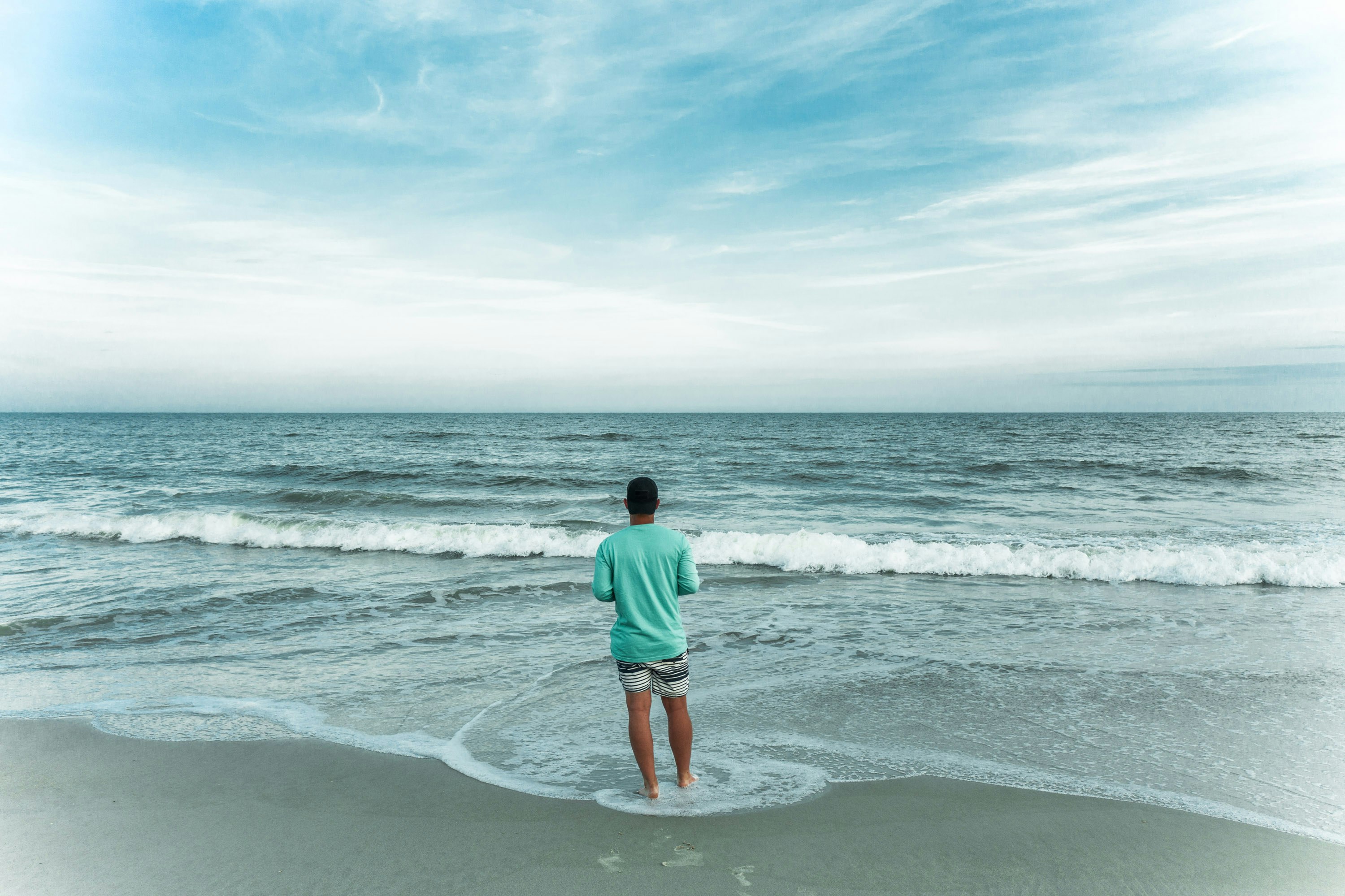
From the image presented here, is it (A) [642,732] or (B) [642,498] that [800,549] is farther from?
(B) [642,498]

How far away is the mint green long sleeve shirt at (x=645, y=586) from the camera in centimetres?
396

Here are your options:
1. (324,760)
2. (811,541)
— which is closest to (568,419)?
(811,541)

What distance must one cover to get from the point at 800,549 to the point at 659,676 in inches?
352

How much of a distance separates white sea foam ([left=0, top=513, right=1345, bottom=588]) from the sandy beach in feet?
25.4

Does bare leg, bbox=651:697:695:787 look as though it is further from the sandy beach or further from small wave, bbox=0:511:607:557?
small wave, bbox=0:511:607:557

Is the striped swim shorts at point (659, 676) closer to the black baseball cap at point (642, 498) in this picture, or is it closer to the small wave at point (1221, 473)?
the black baseball cap at point (642, 498)

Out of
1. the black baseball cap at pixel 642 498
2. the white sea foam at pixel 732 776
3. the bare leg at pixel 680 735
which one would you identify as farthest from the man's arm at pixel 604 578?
the white sea foam at pixel 732 776

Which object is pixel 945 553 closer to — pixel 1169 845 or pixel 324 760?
pixel 1169 845

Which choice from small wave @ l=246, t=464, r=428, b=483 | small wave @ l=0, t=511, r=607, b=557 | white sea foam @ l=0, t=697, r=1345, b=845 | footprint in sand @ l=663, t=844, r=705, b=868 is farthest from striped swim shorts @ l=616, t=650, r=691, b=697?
small wave @ l=246, t=464, r=428, b=483

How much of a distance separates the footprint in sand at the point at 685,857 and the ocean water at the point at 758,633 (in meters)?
0.43

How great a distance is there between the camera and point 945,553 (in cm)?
1215

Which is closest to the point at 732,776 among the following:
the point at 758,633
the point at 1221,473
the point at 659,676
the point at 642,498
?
the point at 659,676

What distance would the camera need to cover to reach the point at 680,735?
419 cm

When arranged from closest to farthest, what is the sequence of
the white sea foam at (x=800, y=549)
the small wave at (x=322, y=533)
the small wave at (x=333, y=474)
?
the white sea foam at (x=800, y=549) → the small wave at (x=322, y=533) → the small wave at (x=333, y=474)
